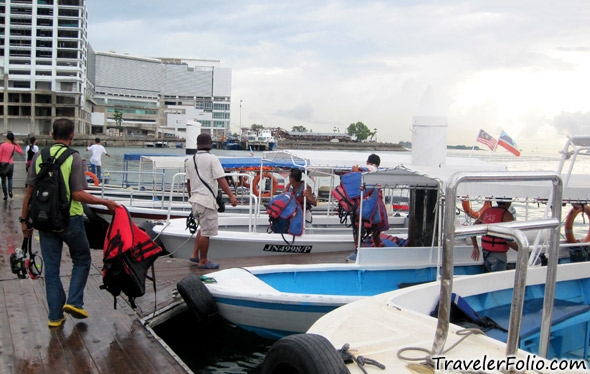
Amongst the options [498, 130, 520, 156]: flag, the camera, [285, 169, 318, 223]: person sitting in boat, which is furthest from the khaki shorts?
[498, 130, 520, 156]: flag

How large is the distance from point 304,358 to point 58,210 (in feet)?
9.30

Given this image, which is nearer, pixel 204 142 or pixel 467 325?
pixel 467 325

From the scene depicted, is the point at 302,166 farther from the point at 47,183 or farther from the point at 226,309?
the point at 47,183

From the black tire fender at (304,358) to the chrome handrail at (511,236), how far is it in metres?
0.63

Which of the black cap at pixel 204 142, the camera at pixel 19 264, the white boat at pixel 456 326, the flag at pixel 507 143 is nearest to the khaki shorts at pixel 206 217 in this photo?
the black cap at pixel 204 142

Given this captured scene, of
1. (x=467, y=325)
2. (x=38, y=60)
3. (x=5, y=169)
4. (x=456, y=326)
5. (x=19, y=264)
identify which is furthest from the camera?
(x=38, y=60)

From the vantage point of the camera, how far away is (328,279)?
24.2 feet

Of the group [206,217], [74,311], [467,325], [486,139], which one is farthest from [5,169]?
[467,325]

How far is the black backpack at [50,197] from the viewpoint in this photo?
467cm

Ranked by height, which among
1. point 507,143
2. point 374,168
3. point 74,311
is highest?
point 507,143

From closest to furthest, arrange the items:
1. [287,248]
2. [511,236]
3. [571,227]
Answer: [511,236] < [571,227] < [287,248]

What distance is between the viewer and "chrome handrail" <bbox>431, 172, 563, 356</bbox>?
2.77m

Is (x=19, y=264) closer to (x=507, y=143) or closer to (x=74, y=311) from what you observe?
(x=74, y=311)

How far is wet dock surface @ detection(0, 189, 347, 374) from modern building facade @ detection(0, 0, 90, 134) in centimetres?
9693
